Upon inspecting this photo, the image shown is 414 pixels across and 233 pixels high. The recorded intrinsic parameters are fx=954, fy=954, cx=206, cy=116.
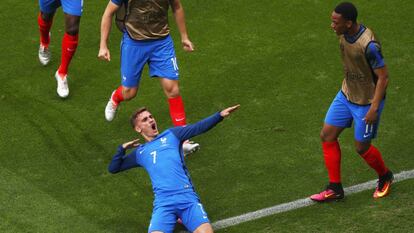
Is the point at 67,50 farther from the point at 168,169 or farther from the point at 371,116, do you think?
the point at 371,116

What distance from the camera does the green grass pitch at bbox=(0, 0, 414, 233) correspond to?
966cm

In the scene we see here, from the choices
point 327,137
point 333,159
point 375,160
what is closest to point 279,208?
Result: point 333,159

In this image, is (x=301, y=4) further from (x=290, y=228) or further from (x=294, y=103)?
(x=290, y=228)

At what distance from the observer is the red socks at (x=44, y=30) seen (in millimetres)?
12562

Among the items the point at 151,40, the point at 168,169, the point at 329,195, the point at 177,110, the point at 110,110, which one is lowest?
the point at 329,195

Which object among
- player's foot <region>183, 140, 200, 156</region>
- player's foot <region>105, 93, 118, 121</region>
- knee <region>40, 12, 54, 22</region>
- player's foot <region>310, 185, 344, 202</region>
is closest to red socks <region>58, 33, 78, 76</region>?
knee <region>40, 12, 54, 22</region>

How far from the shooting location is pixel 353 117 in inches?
368

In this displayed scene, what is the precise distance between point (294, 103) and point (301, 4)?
112 inches

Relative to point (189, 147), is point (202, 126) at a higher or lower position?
higher

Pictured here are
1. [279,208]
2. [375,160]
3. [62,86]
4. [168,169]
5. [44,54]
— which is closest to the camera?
[168,169]

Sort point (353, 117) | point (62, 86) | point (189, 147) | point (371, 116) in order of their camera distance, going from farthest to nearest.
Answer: point (62, 86), point (189, 147), point (353, 117), point (371, 116)

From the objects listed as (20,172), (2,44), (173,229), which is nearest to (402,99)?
(173,229)

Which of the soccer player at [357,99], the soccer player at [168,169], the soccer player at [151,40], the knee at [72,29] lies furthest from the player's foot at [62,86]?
the soccer player at [357,99]

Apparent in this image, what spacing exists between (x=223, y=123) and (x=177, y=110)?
3.35ft
